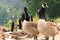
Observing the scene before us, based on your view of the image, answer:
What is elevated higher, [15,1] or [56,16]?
[15,1]

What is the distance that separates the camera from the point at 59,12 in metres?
12.5

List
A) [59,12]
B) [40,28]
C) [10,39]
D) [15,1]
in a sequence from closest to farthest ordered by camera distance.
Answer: [40,28] → [10,39] → [59,12] → [15,1]

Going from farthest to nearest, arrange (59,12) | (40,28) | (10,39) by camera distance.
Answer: (59,12) < (10,39) < (40,28)

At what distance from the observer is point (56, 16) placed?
491 inches

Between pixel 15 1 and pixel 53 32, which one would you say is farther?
pixel 15 1

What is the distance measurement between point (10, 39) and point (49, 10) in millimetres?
8972

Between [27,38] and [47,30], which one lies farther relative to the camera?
[27,38]

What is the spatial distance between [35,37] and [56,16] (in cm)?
883

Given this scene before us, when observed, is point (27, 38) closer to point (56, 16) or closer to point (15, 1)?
point (56, 16)

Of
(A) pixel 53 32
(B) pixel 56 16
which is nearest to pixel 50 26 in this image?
(A) pixel 53 32

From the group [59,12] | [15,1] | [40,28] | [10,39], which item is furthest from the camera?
[15,1]

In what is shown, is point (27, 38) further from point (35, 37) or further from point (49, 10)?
point (49, 10)

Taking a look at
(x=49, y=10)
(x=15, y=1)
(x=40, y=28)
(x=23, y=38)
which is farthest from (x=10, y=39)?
(x=15, y=1)

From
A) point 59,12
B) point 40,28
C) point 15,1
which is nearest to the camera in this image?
point 40,28
